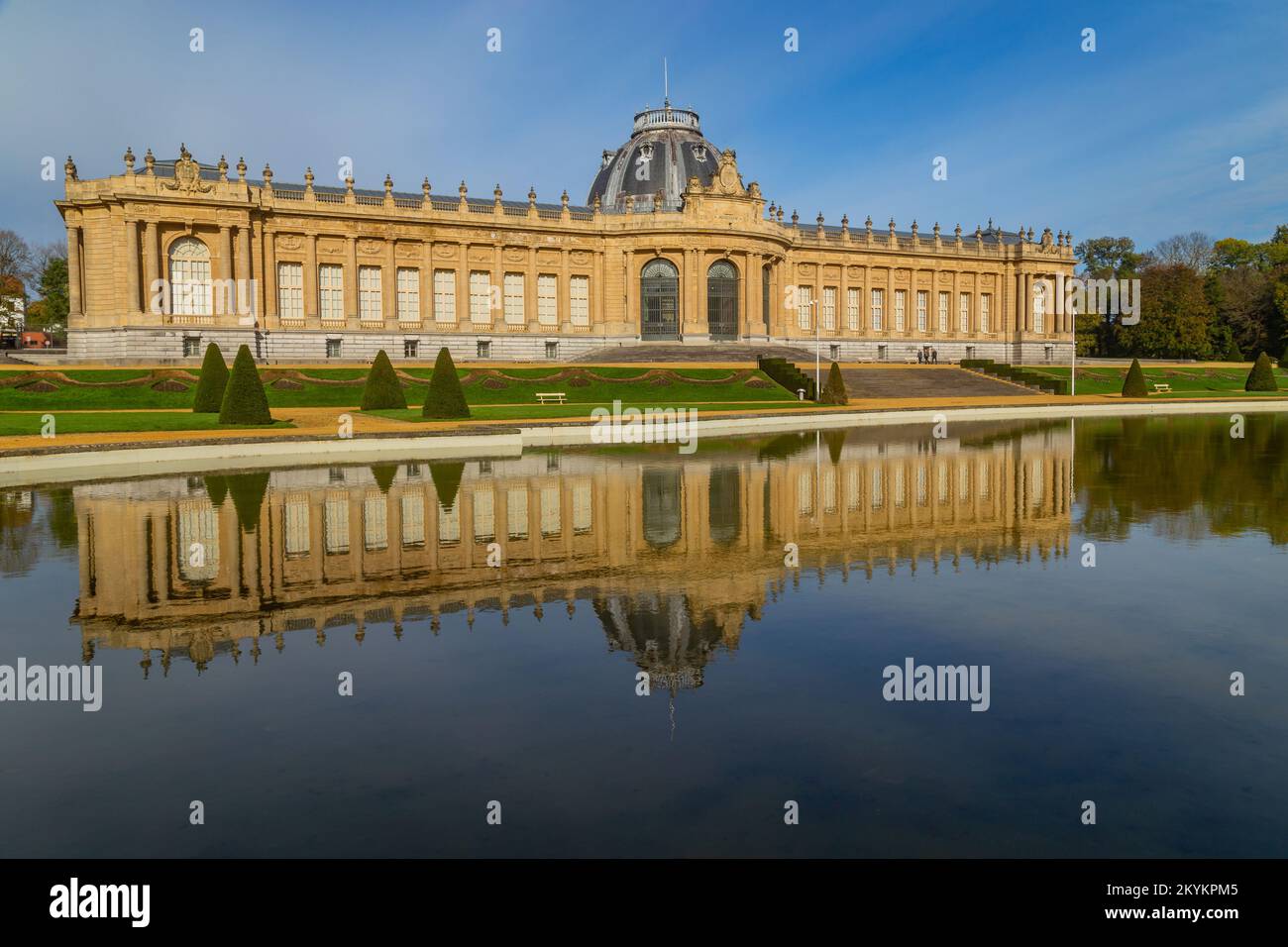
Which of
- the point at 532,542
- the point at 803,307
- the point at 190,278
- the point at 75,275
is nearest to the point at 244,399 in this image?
the point at 532,542

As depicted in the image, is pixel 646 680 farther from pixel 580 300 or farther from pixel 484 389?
pixel 580 300

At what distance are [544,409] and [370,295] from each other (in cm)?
2768

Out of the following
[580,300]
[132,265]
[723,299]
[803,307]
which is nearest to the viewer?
[132,265]

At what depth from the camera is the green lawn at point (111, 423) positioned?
3125 centimetres

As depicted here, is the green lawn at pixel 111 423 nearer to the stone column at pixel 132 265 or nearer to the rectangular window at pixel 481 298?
the stone column at pixel 132 265

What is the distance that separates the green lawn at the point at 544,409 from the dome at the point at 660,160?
98.5ft

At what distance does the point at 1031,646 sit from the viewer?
9016 millimetres

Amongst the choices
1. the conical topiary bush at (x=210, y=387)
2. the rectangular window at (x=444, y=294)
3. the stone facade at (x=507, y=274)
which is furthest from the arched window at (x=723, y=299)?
the conical topiary bush at (x=210, y=387)

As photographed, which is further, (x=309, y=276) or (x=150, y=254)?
(x=309, y=276)

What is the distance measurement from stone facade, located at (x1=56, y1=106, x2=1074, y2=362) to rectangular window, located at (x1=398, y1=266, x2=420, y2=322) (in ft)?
0.45

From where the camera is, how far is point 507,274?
68.7m
